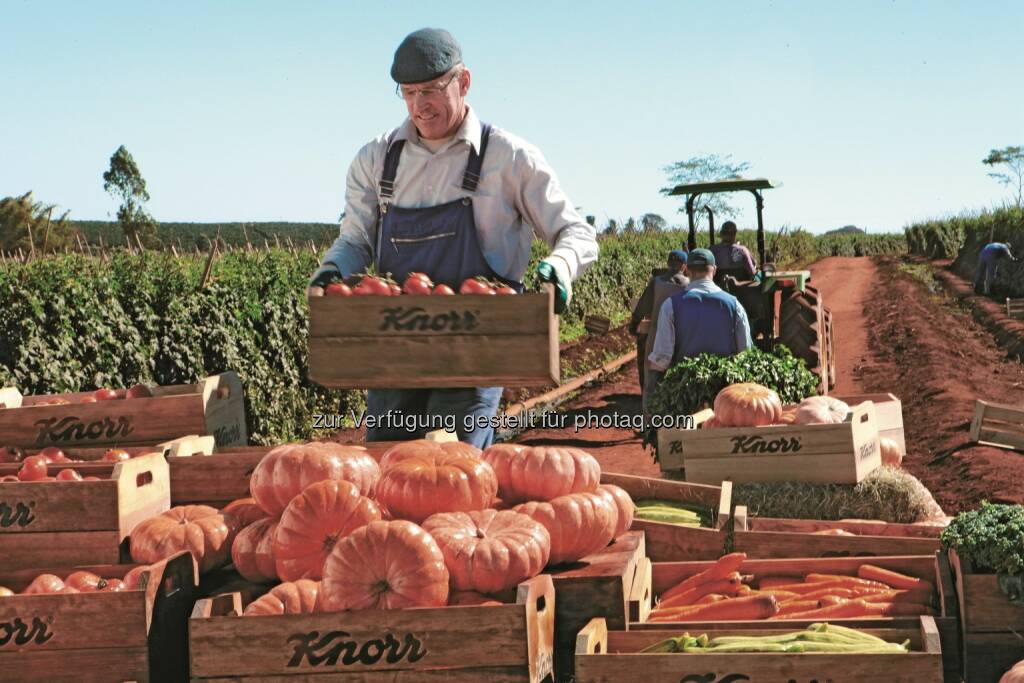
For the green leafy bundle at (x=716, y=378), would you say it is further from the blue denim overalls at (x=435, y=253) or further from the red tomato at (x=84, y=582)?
the red tomato at (x=84, y=582)

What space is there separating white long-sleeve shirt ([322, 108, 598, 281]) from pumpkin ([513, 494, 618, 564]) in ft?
3.23

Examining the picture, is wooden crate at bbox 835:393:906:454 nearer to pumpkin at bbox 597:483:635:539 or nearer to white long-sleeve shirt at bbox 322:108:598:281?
white long-sleeve shirt at bbox 322:108:598:281

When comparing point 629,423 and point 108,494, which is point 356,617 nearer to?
point 108,494

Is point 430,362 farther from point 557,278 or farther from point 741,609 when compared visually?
point 741,609

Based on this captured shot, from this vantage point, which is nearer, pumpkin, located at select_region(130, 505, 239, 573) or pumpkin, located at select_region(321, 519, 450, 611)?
pumpkin, located at select_region(321, 519, 450, 611)

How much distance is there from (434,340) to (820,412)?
3.68 metres

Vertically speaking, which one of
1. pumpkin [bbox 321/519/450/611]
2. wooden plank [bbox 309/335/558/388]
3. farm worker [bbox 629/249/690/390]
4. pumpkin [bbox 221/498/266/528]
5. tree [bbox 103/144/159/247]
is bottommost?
pumpkin [bbox 321/519/450/611]

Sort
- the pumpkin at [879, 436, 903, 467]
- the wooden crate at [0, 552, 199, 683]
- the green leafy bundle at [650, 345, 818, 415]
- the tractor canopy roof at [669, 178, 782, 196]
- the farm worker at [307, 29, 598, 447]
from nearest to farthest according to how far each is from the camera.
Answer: the wooden crate at [0, 552, 199, 683] → the farm worker at [307, 29, 598, 447] → the pumpkin at [879, 436, 903, 467] → the green leafy bundle at [650, 345, 818, 415] → the tractor canopy roof at [669, 178, 782, 196]

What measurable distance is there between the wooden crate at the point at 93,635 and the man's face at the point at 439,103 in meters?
1.94

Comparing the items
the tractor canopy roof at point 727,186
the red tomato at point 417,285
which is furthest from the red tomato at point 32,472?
the tractor canopy roof at point 727,186

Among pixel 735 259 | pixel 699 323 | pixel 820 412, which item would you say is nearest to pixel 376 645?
pixel 820 412

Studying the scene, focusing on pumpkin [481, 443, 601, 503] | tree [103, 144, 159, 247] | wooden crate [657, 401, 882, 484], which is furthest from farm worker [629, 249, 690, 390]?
tree [103, 144, 159, 247]

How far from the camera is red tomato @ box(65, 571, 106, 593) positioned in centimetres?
391

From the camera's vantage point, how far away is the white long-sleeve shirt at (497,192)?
15.0 ft
